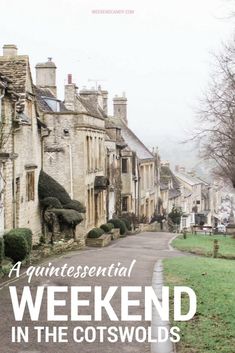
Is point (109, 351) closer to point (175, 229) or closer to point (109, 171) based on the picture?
point (109, 171)

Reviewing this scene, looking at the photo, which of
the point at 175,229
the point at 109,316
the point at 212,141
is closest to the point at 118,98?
the point at 175,229

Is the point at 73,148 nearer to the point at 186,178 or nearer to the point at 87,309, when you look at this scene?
the point at 87,309

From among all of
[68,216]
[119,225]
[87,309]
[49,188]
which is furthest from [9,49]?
[87,309]

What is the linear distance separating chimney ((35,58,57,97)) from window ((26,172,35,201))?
12398 mm

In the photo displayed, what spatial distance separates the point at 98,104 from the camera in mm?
46156

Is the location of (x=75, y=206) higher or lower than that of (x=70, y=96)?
lower

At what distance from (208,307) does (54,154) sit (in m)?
20.6

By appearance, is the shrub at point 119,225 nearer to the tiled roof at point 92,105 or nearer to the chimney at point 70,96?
the tiled roof at point 92,105

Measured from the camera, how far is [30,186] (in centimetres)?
2706

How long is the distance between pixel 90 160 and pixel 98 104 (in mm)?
11713

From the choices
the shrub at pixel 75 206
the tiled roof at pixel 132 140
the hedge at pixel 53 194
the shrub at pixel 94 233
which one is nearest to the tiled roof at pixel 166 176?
the tiled roof at pixel 132 140

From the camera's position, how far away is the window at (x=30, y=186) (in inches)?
1046

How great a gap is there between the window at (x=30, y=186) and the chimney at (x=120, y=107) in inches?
1193

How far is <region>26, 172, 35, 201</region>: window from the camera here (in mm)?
26564
